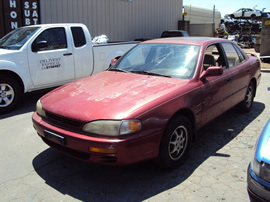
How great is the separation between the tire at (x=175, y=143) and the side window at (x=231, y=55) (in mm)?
1879

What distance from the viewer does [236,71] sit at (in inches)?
184

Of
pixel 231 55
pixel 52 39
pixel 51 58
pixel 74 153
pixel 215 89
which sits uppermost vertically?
pixel 52 39

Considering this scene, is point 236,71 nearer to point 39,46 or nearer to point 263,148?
point 263,148

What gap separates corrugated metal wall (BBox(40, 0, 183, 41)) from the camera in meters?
11.1

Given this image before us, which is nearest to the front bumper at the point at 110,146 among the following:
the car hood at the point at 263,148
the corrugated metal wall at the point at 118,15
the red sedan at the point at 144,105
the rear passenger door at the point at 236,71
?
the red sedan at the point at 144,105

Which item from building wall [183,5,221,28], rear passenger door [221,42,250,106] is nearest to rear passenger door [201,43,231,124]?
rear passenger door [221,42,250,106]

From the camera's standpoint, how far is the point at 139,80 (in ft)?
12.0

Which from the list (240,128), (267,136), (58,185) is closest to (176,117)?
(267,136)

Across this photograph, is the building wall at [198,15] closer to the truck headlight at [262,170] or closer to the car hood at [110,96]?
the car hood at [110,96]

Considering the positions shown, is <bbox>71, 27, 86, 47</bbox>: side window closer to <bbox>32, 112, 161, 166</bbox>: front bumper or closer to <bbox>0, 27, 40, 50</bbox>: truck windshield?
<bbox>0, 27, 40, 50</bbox>: truck windshield

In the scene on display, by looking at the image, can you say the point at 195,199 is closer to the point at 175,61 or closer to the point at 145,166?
the point at 145,166

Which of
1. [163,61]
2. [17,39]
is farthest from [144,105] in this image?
[17,39]

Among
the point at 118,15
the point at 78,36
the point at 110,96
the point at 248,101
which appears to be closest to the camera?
the point at 110,96

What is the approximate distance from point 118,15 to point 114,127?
12233 mm
